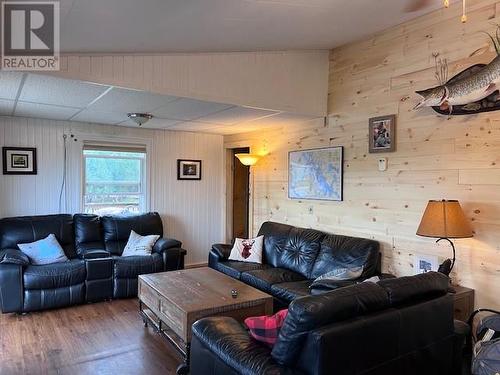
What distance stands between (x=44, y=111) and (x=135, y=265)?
210 centimetres

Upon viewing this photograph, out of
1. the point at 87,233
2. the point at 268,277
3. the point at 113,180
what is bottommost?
the point at 268,277

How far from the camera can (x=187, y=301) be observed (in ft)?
9.85

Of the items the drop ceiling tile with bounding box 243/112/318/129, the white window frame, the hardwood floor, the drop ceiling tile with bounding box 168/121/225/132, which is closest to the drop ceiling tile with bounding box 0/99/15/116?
the white window frame

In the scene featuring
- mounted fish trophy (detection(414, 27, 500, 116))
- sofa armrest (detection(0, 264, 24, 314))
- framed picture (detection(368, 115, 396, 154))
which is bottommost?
sofa armrest (detection(0, 264, 24, 314))

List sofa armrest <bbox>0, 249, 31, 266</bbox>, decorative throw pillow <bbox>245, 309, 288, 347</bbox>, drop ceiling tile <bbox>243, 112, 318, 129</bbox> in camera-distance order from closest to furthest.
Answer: decorative throw pillow <bbox>245, 309, 288, 347</bbox>
sofa armrest <bbox>0, 249, 31, 266</bbox>
drop ceiling tile <bbox>243, 112, 318, 129</bbox>

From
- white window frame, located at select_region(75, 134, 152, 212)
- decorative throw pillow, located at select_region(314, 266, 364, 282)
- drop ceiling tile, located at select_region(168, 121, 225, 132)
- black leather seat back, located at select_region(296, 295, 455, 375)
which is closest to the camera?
black leather seat back, located at select_region(296, 295, 455, 375)

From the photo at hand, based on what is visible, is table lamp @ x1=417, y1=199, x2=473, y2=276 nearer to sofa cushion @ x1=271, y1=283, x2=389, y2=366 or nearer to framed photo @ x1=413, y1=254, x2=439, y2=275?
framed photo @ x1=413, y1=254, x2=439, y2=275

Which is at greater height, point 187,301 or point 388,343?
point 388,343

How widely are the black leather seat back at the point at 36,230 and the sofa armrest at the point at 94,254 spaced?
21 centimetres

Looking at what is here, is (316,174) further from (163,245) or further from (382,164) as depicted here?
(163,245)

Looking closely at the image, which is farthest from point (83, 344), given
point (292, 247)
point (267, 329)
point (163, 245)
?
point (292, 247)

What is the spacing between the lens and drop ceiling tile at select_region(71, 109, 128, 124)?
4.41 m

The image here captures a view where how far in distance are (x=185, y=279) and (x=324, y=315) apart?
2.15 metres

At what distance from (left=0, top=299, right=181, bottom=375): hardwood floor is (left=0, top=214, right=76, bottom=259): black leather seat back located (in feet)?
3.03
